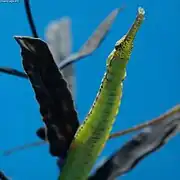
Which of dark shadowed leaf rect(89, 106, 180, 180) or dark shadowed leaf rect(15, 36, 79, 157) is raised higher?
dark shadowed leaf rect(15, 36, 79, 157)

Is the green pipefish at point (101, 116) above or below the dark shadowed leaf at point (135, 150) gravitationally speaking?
above

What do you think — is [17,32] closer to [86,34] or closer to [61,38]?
[86,34]

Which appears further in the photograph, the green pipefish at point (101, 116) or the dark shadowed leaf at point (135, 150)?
the dark shadowed leaf at point (135, 150)

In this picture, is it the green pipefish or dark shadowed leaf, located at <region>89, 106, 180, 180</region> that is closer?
the green pipefish
